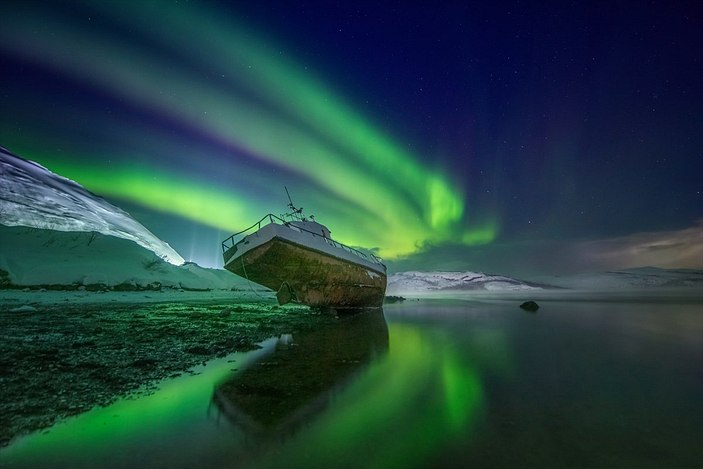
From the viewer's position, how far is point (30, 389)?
4715 mm

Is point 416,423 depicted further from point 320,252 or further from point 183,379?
point 320,252

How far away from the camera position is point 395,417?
4371 millimetres

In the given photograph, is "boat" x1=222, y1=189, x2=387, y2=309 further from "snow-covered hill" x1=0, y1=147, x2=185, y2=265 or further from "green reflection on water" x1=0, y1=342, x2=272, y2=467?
"snow-covered hill" x1=0, y1=147, x2=185, y2=265

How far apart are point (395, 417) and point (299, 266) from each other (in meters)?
11.8

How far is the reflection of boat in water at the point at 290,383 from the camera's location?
4094 millimetres

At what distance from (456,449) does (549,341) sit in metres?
10.1

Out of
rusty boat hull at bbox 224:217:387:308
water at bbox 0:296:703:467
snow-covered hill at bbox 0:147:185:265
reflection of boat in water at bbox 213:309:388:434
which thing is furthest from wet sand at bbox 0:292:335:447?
snow-covered hill at bbox 0:147:185:265

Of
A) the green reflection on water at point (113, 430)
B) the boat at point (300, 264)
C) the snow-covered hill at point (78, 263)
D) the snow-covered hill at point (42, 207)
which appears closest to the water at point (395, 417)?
the green reflection on water at point (113, 430)

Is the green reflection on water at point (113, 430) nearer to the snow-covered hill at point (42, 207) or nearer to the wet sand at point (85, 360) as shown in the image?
the wet sand at point (85, 360)

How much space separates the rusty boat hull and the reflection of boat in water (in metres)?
5.61

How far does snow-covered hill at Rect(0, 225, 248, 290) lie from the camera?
158ft

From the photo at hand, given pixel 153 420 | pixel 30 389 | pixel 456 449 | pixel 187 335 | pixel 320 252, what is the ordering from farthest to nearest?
pixel 320 252 → pixel 187 335 → pixel 30 389 → pixel 153 420 → pixel 456 449

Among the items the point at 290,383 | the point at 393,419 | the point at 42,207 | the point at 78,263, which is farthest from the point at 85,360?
the point at 42,207

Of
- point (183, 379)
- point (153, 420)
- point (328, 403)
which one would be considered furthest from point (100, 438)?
point (328, 403)
